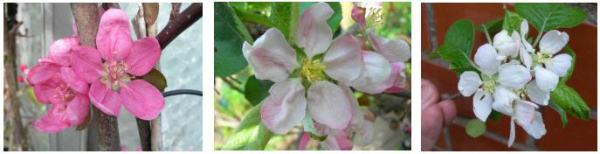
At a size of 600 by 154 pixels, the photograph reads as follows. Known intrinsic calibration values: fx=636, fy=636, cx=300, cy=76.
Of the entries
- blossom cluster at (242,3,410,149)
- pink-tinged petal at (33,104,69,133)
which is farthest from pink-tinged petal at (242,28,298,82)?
pink-tinged petal at (33,104,69,133)

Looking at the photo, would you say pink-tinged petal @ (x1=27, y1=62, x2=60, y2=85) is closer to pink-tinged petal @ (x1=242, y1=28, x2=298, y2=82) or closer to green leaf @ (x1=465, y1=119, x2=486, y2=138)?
pink-tinged petal @ (x1=242, y1=28, x2=298, y2=82)

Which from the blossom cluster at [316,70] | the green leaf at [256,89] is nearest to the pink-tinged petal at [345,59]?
the blossom cluster at [316,70]

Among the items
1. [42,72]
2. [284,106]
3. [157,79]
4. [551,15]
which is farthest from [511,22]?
[42,72]

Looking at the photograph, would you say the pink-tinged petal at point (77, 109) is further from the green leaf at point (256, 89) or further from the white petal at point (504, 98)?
the white petal at point (504, 98)

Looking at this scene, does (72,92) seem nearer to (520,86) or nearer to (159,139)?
(159,139)

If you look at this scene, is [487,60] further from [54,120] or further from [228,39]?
[54,120]

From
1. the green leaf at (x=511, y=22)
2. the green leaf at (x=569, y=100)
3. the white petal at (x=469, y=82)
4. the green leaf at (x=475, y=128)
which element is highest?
the green leaf at (x=511, y=22)
